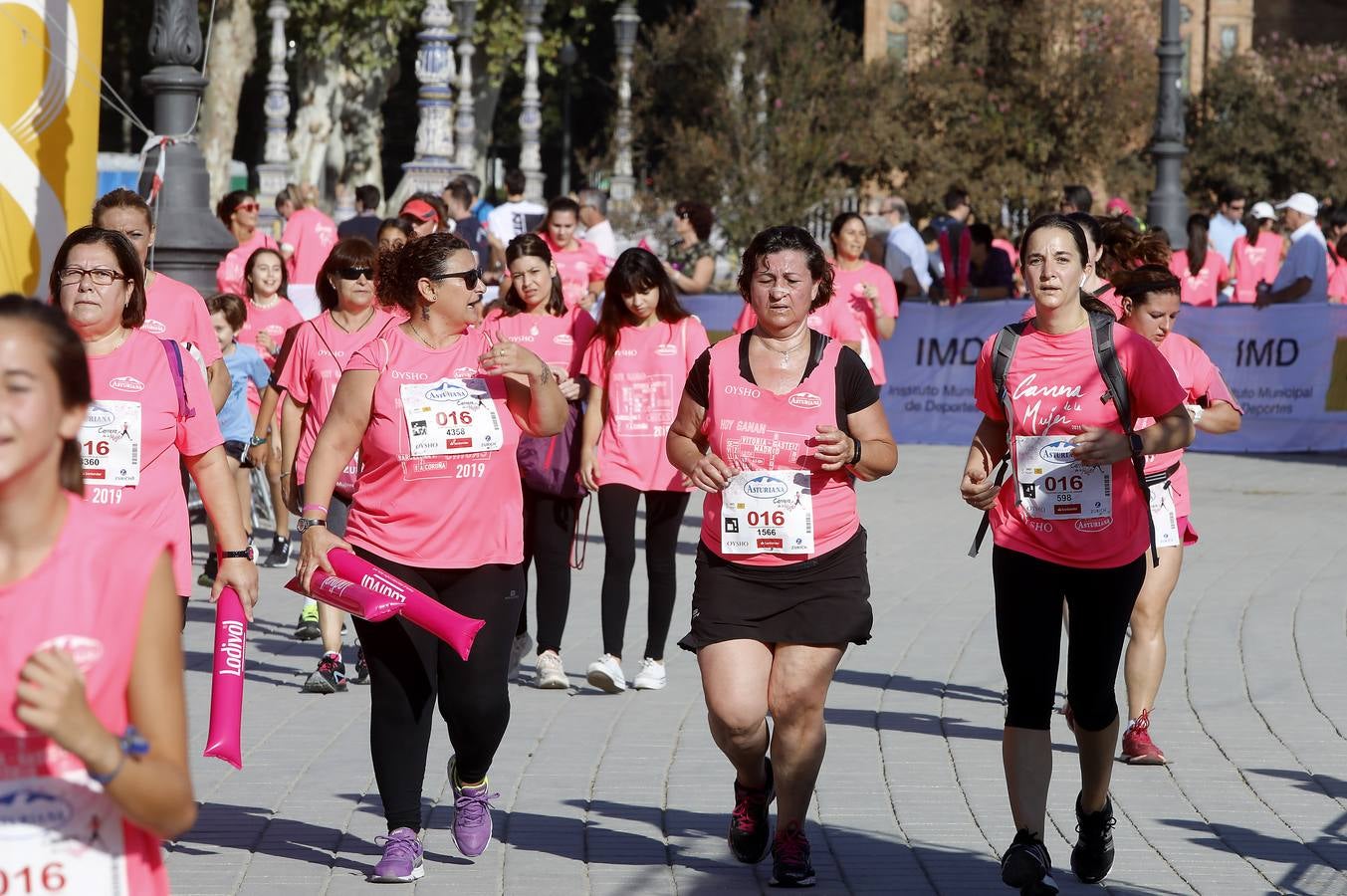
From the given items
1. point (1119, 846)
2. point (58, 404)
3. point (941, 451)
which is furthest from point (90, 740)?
point (941, 451)

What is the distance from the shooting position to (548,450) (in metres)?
8.88

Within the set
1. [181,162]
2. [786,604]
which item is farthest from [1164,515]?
[181,162]

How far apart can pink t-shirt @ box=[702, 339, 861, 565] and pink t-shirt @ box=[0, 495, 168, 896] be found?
9.61 feet

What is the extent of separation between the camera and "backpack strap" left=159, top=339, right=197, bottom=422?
18.9ft

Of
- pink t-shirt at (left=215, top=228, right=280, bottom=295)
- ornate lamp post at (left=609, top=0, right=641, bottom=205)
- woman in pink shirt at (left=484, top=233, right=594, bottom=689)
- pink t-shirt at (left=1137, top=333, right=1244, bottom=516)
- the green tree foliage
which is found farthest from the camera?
the green tree foliage

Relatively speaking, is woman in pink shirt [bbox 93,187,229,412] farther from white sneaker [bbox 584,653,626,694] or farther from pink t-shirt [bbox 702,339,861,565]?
pink t-shirt [bbox 702,339,861,565]

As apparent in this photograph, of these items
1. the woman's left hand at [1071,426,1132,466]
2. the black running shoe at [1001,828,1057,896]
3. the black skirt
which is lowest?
the black running shoe at [1001,828,1057,896]

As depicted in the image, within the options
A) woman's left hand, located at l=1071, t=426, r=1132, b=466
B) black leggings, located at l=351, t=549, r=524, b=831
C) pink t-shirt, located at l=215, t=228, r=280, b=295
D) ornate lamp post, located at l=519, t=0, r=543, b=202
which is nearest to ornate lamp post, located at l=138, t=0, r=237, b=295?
pink t-shirt, located at l=215, t=228, r=280, b=295

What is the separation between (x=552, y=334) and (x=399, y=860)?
377cm

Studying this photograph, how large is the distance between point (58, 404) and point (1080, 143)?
2507 centimetres

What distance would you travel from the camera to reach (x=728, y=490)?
5723 millimetres

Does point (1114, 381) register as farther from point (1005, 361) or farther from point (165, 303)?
point (165, 303)

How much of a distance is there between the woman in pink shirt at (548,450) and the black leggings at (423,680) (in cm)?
264

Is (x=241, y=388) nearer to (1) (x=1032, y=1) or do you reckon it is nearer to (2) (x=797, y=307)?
(2) (x=797, y=307)
